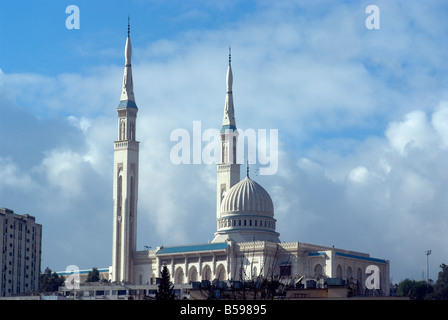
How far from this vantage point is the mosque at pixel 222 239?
11344 cm

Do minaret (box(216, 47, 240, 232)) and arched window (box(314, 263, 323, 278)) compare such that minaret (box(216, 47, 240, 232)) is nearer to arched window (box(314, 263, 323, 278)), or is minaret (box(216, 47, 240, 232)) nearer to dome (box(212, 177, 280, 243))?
dome (box(212, 177, 280, 243))

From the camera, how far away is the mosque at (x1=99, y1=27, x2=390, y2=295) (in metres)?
113

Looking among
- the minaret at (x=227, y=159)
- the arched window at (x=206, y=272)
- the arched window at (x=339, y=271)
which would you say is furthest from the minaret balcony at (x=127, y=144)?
the arched window at (x=339, y=271)

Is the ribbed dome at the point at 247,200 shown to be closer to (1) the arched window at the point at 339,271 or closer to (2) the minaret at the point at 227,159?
(2) the minaret at the point at 227,159

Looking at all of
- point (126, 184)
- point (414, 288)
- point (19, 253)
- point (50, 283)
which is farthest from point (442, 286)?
point (19, 253)

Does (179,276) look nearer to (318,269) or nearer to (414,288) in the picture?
(318,269)

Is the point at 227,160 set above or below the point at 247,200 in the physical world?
above

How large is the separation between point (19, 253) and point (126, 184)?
1488 centimetres

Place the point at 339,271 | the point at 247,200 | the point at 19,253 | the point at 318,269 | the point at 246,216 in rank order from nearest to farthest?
the point at 19,253 < the point at 318,269 < the point at 339,271 < the point at 247,200 < the point at 246,216

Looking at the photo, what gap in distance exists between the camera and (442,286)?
128 m

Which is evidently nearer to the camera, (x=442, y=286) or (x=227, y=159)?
(x=227, y=159)
